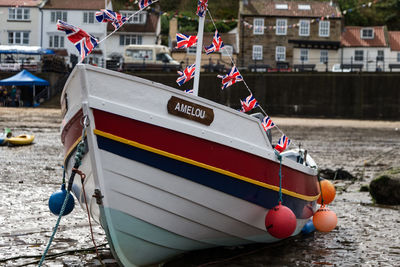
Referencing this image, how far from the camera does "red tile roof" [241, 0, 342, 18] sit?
44.5 m

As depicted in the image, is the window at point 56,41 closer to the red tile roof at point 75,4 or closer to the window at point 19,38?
the window at point 19,38

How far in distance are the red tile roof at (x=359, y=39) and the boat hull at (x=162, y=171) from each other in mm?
42108

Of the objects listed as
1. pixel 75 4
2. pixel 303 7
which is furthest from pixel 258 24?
pixel 75 4

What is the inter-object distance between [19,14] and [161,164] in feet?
144

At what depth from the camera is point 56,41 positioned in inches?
1775

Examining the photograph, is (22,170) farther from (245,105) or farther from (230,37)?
(230,37)

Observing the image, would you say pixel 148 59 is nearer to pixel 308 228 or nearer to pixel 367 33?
pixel 367 33

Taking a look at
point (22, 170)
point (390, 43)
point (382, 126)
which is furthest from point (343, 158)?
point (390, 43)

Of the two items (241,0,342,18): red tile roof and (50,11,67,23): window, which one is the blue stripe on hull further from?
(50,11,67,23): window

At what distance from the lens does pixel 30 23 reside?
1764 inches

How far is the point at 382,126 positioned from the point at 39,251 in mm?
22658

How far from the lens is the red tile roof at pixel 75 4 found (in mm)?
44531

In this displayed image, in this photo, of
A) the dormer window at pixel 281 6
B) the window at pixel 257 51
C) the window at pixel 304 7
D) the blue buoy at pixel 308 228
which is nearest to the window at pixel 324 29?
the window at pixel 304 7

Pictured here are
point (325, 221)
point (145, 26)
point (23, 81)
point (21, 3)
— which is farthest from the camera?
point (145, 26)
